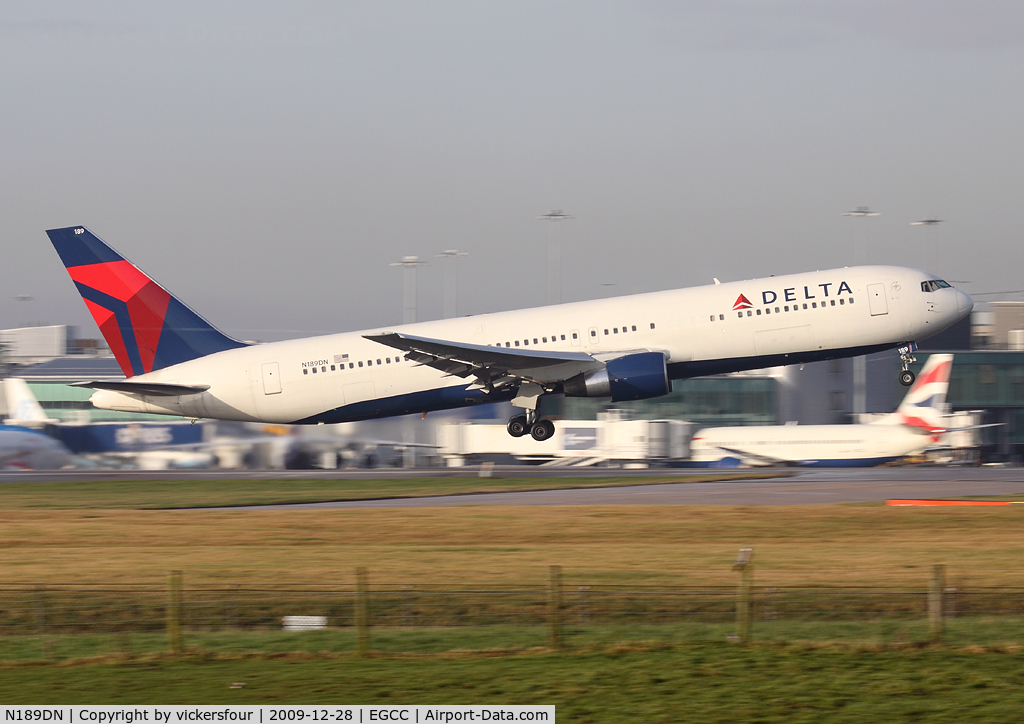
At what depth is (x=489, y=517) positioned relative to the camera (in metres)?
33.2

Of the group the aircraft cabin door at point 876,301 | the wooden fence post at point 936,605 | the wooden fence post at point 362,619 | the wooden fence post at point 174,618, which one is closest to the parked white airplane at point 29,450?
the aircraft cabin door at point 876,301

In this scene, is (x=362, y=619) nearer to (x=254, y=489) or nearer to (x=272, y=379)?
(x=272, y=379)

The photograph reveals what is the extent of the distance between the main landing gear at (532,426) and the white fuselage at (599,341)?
4.06 ft

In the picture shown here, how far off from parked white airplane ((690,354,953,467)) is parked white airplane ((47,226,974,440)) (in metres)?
25.9

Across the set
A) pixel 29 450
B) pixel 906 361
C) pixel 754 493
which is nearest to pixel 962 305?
pixel 906 361

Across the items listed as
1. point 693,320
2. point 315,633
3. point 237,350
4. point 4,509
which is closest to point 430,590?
point 315,633

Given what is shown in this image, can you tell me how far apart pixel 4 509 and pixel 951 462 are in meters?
54.5

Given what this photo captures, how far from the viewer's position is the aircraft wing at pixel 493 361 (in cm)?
3531

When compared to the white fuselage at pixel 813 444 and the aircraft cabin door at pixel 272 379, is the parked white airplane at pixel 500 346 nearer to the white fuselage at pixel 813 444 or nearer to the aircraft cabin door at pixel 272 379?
the aircraft cabin door at pixel 272 379

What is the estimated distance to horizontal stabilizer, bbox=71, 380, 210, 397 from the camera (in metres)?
37.5

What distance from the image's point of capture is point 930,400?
205 feet

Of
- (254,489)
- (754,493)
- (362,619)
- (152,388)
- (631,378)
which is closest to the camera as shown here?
(362,619)

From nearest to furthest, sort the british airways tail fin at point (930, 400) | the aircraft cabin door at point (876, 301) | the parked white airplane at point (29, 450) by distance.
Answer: the aircraft cabin door at point (876, 301) < the parked white airplane at point (29, 450) < the british airways tail fin at point (930, 400)

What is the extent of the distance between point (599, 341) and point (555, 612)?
890 inches
